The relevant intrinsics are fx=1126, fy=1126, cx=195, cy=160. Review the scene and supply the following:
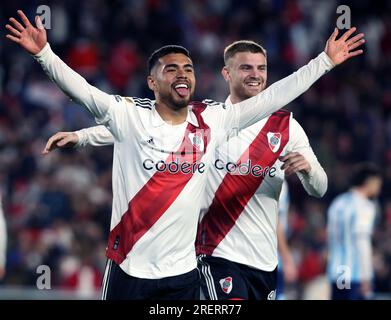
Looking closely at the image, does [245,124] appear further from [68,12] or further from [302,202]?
[68,12]

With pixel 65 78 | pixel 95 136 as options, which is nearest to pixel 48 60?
pixel 65 78

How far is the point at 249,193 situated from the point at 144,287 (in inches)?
52.0

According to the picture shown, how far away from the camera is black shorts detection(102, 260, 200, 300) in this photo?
23.0 ft

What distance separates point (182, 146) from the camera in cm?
720

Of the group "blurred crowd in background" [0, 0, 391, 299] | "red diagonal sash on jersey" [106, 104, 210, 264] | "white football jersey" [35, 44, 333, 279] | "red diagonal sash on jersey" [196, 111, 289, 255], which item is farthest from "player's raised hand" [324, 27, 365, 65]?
"blurred crowd in background" [0, 0, 391, 299]

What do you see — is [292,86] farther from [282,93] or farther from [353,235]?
[353,235]

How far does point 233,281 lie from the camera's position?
25.7 ft

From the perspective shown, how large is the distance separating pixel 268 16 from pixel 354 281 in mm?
7831

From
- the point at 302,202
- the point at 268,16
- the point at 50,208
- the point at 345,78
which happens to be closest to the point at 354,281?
the point at 302,202

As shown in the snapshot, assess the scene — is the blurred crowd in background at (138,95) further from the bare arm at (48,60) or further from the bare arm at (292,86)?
the bare arm at (48,60)

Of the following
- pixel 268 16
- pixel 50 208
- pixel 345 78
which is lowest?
pixel 50 208

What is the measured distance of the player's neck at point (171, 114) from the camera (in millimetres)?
7227

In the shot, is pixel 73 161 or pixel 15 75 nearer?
pixel 73 161
